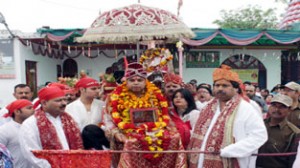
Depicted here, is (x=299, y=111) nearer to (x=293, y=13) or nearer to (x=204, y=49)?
(x=293, y=13)

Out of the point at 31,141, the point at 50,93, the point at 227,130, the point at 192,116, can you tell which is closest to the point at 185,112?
the point at 192,116

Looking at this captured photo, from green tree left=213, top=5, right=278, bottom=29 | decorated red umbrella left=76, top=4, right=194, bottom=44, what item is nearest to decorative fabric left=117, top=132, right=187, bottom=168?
decorated red umbrella left=76, top=4, right=194, bottom=44

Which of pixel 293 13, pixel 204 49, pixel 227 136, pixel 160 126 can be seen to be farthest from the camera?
pixel 204 49

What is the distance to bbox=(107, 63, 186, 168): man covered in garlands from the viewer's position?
414 centimetres

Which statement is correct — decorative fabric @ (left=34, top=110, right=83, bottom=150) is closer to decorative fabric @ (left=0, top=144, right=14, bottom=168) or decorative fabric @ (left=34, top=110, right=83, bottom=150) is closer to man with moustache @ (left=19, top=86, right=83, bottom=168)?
man with moustache @ (left=19, top=86, right=83, bottom=168)

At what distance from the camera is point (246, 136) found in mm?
3537

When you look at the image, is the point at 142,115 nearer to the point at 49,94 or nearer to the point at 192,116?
the point at 192,116

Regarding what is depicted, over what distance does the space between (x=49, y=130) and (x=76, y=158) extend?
0.40 meters

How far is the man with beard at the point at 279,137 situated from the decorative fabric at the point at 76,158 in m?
1.69

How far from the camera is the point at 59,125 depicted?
12.9ft

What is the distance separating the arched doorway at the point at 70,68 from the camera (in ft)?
54.0

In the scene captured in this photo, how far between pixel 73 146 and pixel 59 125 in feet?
0.92

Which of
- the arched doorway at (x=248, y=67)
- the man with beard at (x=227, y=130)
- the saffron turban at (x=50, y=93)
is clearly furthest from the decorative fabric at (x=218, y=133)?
the arched doorway at (x=248, y=67)

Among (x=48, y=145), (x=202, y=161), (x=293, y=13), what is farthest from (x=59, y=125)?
(x=293, y=13)
